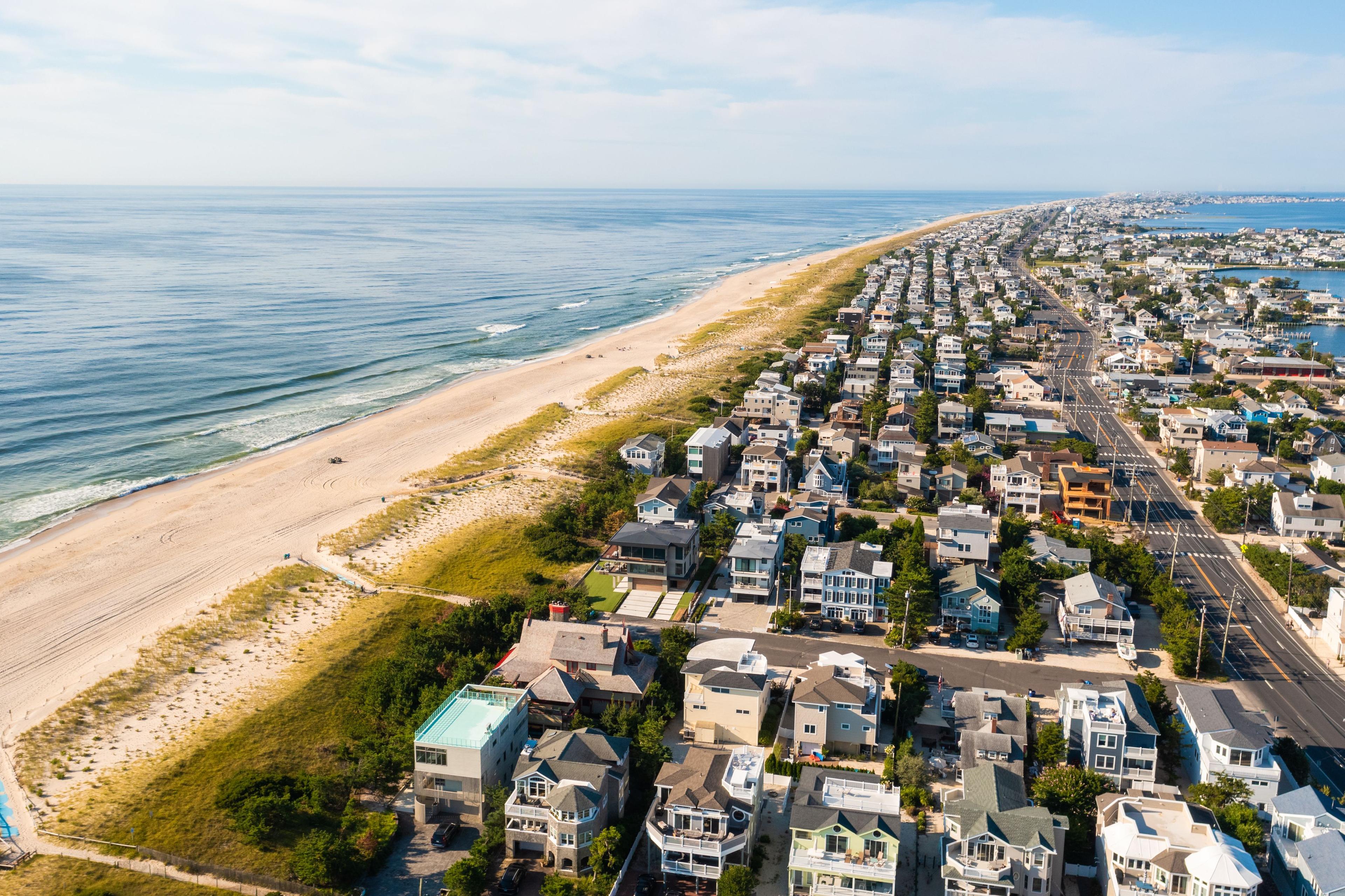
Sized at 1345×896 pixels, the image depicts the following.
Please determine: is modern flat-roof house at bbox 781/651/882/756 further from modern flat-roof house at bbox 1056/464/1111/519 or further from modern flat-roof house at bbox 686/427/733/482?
modern flat-roof house at bbox 1056/464/1111/519

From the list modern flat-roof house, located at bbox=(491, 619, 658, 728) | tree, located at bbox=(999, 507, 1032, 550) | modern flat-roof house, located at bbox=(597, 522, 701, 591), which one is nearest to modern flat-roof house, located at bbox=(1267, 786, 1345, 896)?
modern flat-roof house, located at bbox=(491, 619, 658, 728)

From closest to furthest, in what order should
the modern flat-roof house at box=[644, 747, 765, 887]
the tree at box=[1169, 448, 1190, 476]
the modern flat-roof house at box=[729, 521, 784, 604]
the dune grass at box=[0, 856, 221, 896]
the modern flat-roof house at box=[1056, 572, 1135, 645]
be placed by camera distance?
the dune grass at box=[0, 856, 221, 896] → the modern flat-roof house at box=[644, 747, 765, 887] → the modern flat-roof house at box=[1056, 572, 1135, 645] → the modern flat-roof house at box=[729, 521, 784, 604] → the tree at box=[1169, 448, 1190, 476]

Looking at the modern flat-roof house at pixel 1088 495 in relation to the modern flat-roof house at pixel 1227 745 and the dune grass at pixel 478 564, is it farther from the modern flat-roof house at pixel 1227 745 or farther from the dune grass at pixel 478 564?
the dune grass at pixel 478 564

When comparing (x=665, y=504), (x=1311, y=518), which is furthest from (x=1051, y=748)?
(x=1311, y=518)

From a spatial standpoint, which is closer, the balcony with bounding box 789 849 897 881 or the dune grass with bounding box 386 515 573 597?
the balcony with bounding box 789 849 897 881

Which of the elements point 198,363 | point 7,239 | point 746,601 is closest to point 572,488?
point 746,601

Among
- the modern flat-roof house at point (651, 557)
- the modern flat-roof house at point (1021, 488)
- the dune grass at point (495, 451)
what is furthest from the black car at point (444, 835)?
the modern flat-roof house at point (1021, 488)

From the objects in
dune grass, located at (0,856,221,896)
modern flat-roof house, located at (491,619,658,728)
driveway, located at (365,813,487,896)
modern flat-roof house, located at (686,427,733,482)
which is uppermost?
modern flat-roof house, located at (686,427,733,482)
